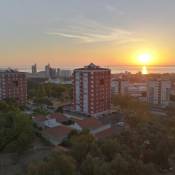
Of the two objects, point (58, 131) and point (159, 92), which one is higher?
point (159, 92)

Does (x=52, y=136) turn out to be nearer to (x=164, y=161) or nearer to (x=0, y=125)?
(x=0, y=125)

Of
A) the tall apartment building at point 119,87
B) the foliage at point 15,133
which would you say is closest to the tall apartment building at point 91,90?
the foliage at point 15,133

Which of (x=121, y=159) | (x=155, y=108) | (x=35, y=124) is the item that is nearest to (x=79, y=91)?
(x=35, y=124)

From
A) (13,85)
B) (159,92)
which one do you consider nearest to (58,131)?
(13,85)

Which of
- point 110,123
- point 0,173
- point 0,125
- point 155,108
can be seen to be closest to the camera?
point 0,173

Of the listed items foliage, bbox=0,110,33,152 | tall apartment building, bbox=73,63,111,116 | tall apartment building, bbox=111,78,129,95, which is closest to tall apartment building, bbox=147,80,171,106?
tall apartment building, bbox=111,78,129,95

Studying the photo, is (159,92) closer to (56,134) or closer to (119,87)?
(119,87)

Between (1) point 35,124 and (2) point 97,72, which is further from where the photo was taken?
(2) point 97,72

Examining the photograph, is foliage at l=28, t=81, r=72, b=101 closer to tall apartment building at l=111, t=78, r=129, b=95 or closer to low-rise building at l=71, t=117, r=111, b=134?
tall apartment building at l=111, t=78, r=129, b=95
